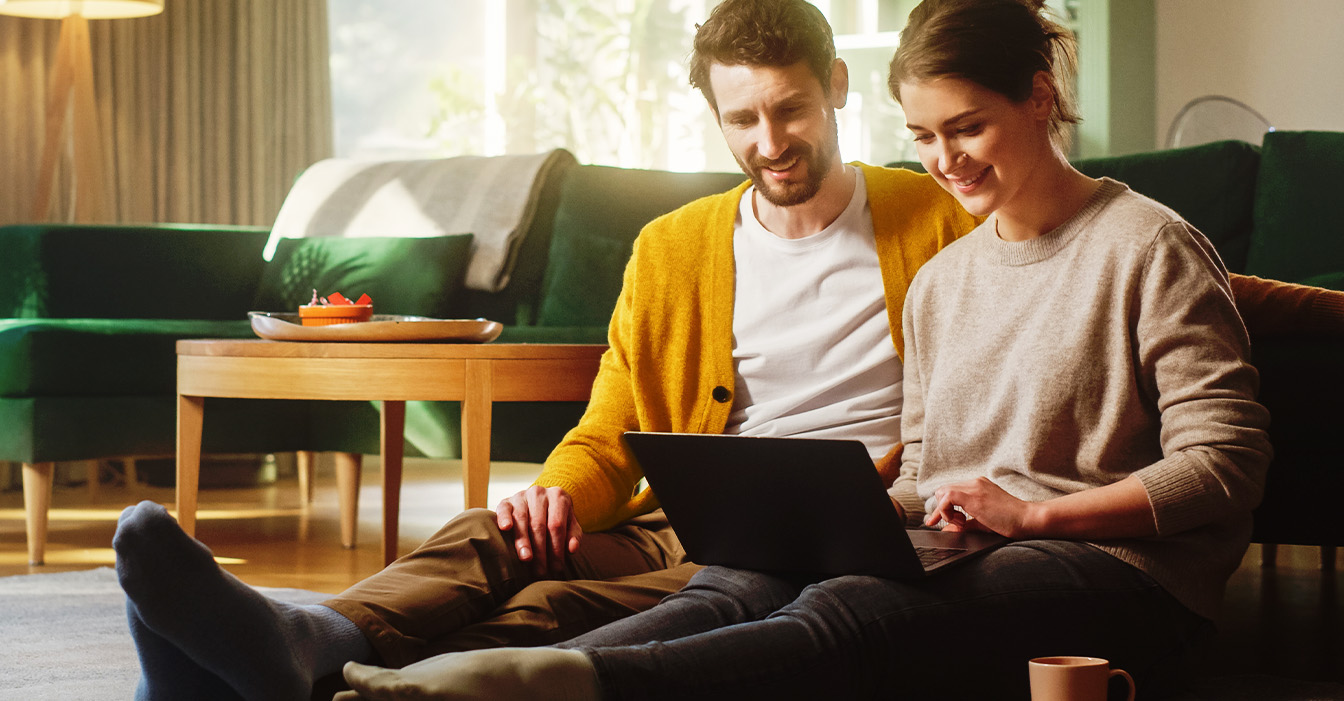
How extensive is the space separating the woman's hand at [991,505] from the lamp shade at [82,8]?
358cm

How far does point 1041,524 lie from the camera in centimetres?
116

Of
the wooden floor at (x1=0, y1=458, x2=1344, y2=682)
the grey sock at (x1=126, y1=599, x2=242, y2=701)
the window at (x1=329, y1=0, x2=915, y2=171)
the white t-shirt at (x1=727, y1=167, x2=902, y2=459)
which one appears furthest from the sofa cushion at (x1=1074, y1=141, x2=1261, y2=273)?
the window at (x1=329, y1=0, x2=915, y2=171)

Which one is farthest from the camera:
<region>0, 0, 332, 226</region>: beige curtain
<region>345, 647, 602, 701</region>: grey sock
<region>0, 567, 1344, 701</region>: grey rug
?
<region>0, 0, 332, 226</region>: beige curtain

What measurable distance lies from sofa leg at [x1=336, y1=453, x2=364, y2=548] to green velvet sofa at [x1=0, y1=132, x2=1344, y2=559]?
0.15 ft

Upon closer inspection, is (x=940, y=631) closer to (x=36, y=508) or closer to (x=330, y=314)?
(x=330, y=314)

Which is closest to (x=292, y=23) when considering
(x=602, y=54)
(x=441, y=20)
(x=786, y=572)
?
(x=441, y=20)

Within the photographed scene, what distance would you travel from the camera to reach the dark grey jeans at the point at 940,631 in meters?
1.05

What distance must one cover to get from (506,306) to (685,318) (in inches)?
64.5

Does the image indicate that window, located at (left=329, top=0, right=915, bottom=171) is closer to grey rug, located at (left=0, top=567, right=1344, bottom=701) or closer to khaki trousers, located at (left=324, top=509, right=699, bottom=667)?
grey rug, located at (left=0, top=567, right=1344, bottom=701)

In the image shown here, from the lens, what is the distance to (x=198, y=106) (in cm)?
469

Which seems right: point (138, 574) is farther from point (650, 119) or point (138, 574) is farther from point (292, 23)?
point (650, 119)

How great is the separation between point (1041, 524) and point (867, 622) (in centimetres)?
19

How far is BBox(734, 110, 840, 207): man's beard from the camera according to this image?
5.08 ft

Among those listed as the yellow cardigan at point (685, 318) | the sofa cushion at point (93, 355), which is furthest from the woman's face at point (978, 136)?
the sofa cushion at point (93, 355)
